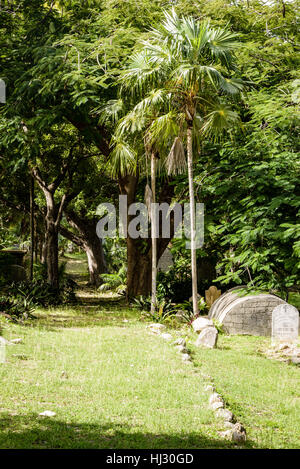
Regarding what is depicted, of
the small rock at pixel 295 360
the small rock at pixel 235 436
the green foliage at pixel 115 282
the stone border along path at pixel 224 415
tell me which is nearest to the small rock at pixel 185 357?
the stone border along path at pixel 224 415

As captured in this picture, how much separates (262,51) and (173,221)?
226 inches

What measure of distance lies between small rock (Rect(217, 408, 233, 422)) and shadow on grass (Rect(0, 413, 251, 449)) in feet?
1.77

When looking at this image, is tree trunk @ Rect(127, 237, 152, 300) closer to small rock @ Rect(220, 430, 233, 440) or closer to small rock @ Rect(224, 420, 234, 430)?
→ small rock @ Rect(224, 420, 234, 430)

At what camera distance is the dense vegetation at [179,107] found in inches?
478

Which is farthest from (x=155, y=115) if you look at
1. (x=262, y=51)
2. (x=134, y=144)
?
(x=262, y=51)

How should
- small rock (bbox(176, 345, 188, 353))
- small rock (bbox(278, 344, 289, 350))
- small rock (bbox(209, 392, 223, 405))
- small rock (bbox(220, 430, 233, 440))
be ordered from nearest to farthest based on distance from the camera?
small rock (bbox(220, 430, 233, 440)) < small rock (bbox(209, 392, 223, 405)) < small rock (bbox(176, 345, 188, 353)) < small rock (bbox(278, 344, 289, 350))

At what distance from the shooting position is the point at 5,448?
4.68 m

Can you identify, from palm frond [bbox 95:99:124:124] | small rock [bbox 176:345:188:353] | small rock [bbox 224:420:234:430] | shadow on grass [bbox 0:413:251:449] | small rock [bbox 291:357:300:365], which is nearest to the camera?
shadow on grass [bbox 0:413:251:449]

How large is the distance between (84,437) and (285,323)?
25.9 ft

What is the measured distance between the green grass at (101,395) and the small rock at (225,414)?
0.10 metres

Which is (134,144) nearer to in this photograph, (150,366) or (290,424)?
(150,366)

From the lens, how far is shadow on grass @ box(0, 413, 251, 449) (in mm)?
4887

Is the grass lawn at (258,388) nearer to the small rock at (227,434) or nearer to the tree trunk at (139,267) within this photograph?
the small rock at (227,434)

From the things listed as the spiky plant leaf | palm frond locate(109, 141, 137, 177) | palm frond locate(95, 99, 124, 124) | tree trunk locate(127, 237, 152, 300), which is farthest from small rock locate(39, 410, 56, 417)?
tree trunk locate(127, 237, 152, 300)
